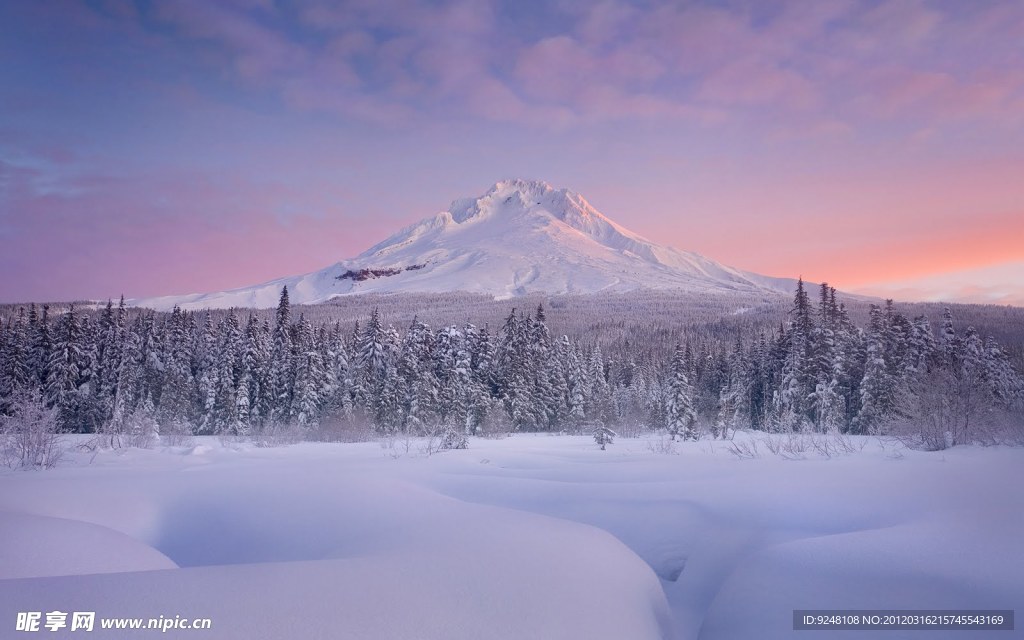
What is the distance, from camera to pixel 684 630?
4660 millimetres

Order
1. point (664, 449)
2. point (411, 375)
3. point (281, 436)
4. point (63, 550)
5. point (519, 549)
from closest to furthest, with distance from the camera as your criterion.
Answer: point (63, 550), point (519, 549), point (664, 449), point (281, 436), point (411, 375)

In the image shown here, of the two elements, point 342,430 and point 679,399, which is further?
point 679,399

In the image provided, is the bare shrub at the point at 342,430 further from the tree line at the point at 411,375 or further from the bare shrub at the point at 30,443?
the bare shrub at the point at 30,443

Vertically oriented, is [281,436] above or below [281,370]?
below

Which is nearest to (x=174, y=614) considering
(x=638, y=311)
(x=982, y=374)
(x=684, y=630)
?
(x=684, y=630)

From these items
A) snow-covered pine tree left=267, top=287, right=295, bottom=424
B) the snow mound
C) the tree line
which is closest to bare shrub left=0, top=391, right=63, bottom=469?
the snow mound

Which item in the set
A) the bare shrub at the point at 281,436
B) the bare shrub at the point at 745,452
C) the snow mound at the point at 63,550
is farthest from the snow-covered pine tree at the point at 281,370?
the snow mound at the point at 63,550

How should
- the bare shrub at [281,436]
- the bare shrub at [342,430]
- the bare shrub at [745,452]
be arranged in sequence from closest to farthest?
the bare shrub at [745,452], the bare shrub at [281,436], the bare shrub at [342,430]

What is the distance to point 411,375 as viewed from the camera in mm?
41344

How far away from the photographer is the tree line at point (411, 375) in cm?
3688

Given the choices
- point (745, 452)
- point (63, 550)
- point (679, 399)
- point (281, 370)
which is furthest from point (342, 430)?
point (63, 550)

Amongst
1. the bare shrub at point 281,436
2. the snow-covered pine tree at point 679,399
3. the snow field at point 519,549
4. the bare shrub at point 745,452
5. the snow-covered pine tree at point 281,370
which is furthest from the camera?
the snow-covered pine tree at point 281,370

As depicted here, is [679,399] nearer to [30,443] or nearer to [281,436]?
[281,436]

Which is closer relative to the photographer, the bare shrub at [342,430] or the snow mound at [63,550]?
the snow mound at [63,550]
